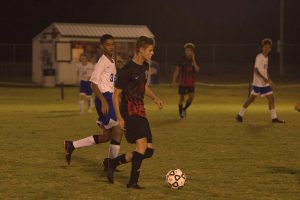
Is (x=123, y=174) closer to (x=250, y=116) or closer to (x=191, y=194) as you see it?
(x=191, y=194)

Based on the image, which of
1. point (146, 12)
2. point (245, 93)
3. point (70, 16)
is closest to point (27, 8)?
point (70, 16)

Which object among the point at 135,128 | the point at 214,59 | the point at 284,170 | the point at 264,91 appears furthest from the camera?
the point at 214,59

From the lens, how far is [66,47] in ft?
119

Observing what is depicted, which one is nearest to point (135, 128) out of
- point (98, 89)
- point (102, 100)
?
point (102, 100)

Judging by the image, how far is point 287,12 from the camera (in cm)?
8231

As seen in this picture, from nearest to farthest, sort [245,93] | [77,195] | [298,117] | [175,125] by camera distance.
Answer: [77,195]
[175,125]
[298,117]
[245,93]

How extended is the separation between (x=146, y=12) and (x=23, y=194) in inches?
3162

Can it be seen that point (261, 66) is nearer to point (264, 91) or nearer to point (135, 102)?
point (264, 91)

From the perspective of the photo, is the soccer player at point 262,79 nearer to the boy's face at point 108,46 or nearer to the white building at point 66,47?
the boy's face at point 108,46

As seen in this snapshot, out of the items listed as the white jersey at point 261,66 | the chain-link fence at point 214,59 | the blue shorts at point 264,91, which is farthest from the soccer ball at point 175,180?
the chain-link fence at point 214,59

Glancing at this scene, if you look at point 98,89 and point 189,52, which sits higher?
point 189,52

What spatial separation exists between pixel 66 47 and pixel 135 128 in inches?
1118

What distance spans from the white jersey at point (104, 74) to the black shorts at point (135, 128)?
1.08 m

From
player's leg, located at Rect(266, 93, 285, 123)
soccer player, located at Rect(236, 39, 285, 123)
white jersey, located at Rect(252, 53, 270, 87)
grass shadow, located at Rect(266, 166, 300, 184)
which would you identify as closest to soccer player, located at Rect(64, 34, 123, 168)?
grass shadow, located at Rect(266, 166, 300, 184)
